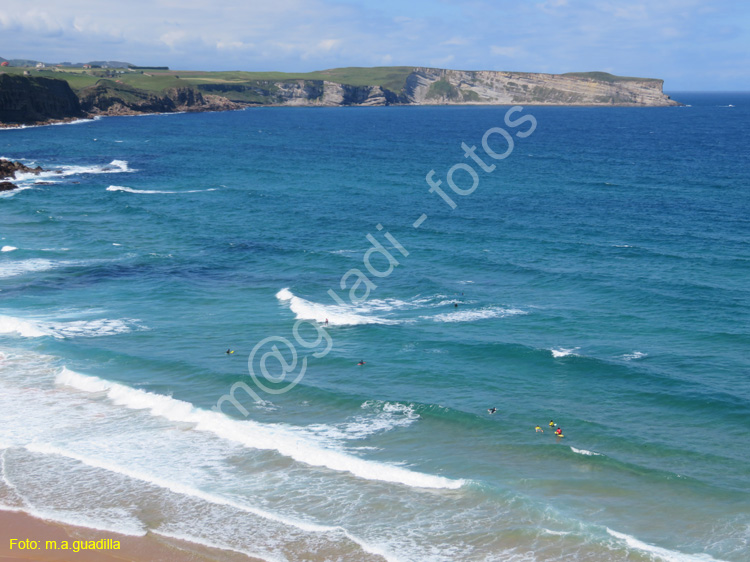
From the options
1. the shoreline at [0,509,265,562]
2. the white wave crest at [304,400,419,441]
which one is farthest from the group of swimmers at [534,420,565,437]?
the shoreline at [0,509,265,562]

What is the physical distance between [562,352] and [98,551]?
26119 millimetres

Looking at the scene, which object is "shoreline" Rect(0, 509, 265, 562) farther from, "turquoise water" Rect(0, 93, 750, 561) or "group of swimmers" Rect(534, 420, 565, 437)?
"group of swimmers" Rect(534, 420, 565, 437)

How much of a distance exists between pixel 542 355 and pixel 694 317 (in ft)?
39.5

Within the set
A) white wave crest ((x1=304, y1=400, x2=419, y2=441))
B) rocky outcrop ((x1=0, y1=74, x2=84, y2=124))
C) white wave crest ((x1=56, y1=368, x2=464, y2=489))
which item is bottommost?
white wave crest ((x1=56, y1=368, x2=464, y2=489))

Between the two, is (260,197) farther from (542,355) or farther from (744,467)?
(744,467)

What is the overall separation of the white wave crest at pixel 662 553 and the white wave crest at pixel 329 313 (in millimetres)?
22468

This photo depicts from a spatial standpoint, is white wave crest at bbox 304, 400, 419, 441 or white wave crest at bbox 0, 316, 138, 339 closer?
white wave crest at bbox 304, 400, 419, 441

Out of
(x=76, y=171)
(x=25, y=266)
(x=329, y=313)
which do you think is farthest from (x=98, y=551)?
(x=76, y=171)

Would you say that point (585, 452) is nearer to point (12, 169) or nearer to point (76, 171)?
point (12, 169)

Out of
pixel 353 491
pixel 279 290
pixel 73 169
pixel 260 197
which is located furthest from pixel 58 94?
pixel 353 491

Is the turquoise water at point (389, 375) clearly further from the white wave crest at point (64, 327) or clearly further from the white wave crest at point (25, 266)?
the white wave crest at point (25, 266)

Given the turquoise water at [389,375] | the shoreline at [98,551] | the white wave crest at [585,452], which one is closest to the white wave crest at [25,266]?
the turquoise water at [389,375]

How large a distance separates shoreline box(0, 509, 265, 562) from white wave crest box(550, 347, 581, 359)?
71.6 feet

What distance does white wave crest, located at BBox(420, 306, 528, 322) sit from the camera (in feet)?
146
